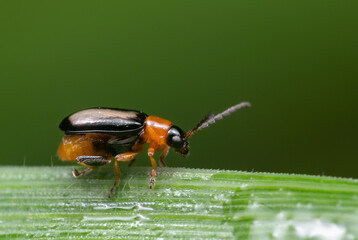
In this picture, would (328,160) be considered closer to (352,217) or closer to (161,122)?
(161,122)

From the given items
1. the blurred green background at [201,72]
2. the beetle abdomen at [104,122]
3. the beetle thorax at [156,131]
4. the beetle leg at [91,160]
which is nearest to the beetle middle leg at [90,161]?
the beetle leg at [91,160]

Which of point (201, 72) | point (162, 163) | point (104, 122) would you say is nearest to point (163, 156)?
point (162, 163)

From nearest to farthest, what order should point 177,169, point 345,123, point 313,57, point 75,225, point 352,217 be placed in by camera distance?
point 352,217
point 75,225
point 177,169
point 345,123
point 313,57

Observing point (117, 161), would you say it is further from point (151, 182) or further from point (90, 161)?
point (151, 182)

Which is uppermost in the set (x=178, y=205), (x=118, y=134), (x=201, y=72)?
(x=201, y=72)

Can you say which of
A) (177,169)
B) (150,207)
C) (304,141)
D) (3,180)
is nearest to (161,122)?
(177,169)

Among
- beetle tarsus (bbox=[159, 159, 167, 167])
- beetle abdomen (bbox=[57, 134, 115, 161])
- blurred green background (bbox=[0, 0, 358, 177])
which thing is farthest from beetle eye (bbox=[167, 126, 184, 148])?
blurred green background (bbox=[0, 0, 358, 177])

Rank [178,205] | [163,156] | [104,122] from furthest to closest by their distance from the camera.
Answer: [163,156]
[104,122]
[178,205]
